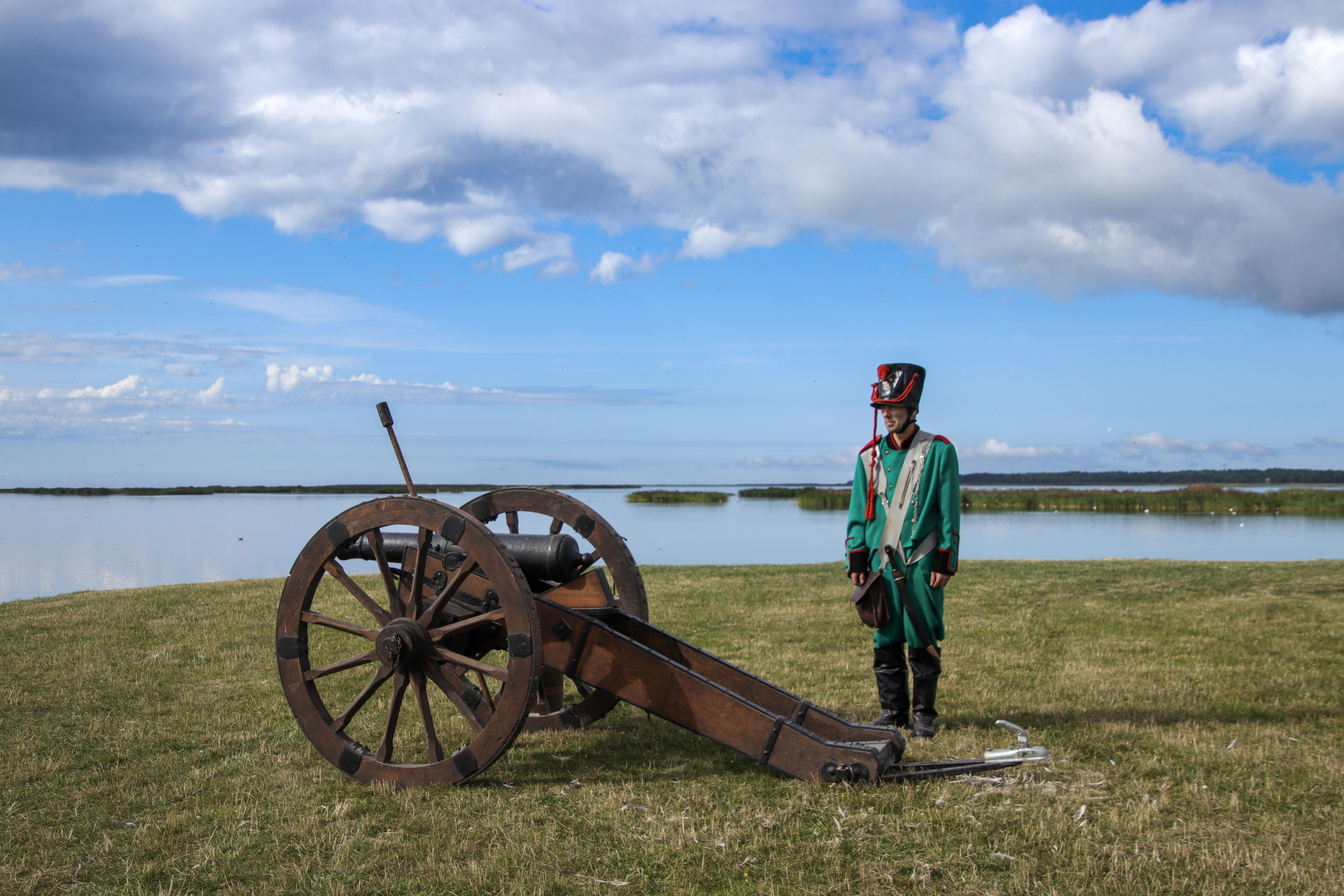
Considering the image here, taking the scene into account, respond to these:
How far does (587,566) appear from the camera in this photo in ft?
15.8

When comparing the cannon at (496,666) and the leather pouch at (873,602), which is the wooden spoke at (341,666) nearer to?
the cannon at (496,666)

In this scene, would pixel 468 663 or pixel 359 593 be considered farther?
pixel 359 593

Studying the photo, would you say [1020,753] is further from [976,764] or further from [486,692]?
[486,692]

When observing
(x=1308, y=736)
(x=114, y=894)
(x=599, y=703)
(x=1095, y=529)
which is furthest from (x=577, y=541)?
(x=1095, y=529)

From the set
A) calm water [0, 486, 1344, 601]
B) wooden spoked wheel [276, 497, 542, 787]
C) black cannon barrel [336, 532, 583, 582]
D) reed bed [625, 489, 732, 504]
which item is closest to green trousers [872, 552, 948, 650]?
black cannon barrel [336, 532, 583, 582]

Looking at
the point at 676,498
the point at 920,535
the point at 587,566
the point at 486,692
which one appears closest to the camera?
the point at 920,535

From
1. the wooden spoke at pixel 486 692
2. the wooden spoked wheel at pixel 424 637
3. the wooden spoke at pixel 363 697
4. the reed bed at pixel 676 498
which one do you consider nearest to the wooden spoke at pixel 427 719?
the wooden spoked wheel at pixel 424 637

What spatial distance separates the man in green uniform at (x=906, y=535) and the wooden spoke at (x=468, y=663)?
69.8 inches

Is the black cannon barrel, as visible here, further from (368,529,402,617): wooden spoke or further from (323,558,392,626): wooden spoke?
(368,529,402,617): wooden spoke

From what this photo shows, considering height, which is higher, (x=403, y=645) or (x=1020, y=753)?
(x=403, y=645)

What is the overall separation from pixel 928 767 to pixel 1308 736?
2241mm

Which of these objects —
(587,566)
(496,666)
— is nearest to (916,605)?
(587,566)

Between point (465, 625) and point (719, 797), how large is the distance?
4.07 ft

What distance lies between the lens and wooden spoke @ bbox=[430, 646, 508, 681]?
149 inches
